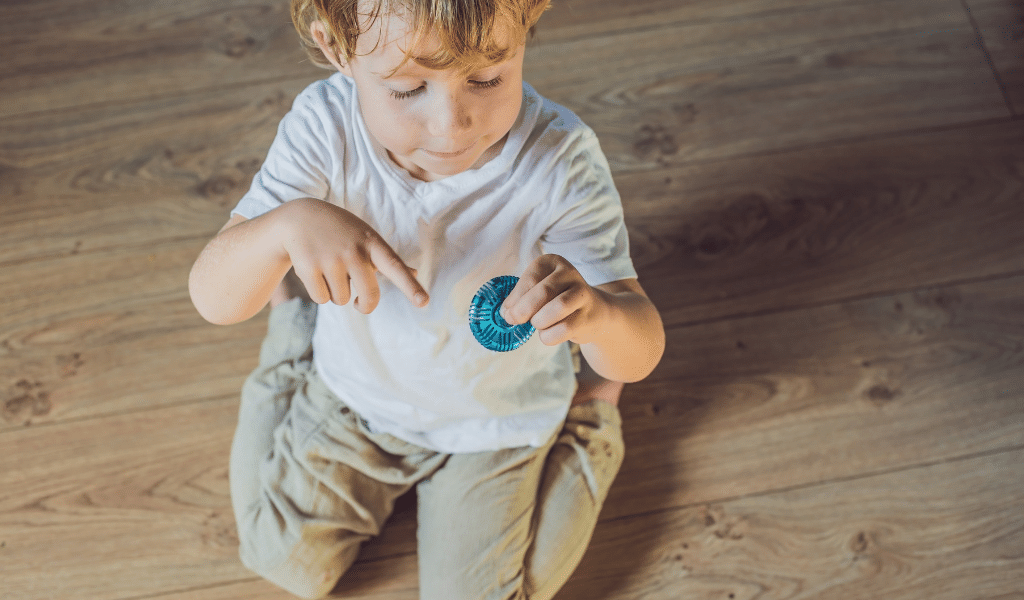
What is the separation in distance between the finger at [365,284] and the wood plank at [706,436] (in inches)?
16.0

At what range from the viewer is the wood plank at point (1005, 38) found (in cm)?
116

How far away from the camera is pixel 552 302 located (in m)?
0.54

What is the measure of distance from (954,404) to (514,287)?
66 centimetres

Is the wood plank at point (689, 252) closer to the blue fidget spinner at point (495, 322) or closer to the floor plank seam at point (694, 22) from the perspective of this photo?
the floor plank seam at point (694, 22)

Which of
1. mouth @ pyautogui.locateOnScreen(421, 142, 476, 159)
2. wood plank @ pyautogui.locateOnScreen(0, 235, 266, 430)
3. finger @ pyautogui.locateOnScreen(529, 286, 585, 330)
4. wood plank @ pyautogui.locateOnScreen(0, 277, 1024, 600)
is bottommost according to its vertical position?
wood plank @ pyautogui.locateOnScreen(0, 277, 1024, 600)

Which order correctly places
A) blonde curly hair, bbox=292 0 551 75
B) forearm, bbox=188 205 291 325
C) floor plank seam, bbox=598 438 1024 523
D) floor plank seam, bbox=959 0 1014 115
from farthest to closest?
1. floor plank seam, bbox=959 0 1014 115
2. floor plank seam, bbox=598 438 1024 523
3. forearm, bbox=188 205 291 325
4. blonde curly hair, bbox=292 0 551 75

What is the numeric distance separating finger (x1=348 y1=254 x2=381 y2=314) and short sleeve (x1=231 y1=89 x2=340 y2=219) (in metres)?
0.11

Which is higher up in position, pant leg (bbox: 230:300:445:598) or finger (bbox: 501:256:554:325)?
finger (bbox: 501:256:554:325)

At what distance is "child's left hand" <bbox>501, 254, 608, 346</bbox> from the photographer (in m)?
0.54

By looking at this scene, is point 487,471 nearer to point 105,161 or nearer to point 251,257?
point 251,257

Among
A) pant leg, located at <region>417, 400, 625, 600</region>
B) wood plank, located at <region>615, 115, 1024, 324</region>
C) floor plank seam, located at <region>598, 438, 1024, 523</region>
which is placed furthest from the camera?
wood plank, located at <region>615, 115, 1024, 324</region>

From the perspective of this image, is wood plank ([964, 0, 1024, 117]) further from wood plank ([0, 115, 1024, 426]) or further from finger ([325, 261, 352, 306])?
finger ([325, 261, 352, 306])

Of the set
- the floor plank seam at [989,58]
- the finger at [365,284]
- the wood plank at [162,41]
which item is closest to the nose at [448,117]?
the finger at [365,284]

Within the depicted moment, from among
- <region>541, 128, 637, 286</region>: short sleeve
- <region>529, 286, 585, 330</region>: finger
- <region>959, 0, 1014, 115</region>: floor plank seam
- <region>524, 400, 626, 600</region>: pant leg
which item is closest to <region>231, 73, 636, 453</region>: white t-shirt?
<region>541, 128, 637, 286</region>: short sleeve
